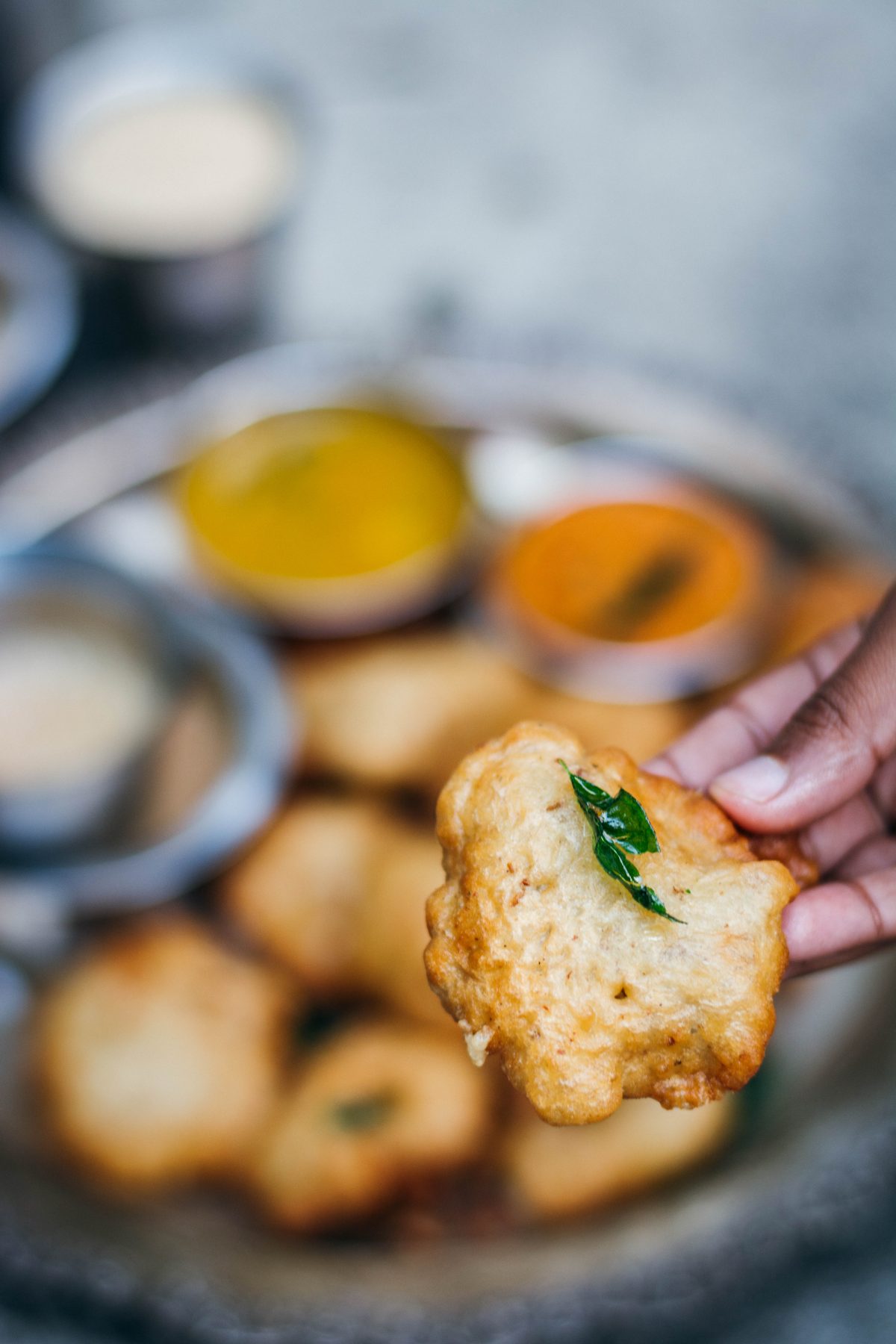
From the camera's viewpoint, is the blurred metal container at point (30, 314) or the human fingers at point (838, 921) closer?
the human fingers at point (838, 921)

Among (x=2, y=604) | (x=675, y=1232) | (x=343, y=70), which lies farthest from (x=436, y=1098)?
(x=343, y=70)

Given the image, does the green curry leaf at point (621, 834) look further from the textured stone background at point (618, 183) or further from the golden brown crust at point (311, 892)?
the textured stone background at point (618, 183)

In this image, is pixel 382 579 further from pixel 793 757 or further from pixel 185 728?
pixel 793 757

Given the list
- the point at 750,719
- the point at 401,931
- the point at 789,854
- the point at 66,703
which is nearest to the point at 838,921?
the point at 789,854

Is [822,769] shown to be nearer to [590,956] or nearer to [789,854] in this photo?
[789,854]

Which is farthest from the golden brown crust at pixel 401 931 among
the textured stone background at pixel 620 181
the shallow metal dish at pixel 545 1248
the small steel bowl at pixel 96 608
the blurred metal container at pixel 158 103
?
the textured stone background at pixel 620 181

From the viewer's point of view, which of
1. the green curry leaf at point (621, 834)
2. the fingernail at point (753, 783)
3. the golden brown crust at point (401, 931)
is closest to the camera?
the green curry leaf at point (621, 834)
